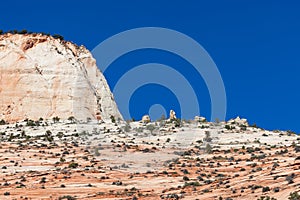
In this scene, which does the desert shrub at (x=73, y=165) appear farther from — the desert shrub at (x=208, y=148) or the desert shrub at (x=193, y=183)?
the desert shrub at (x=208, y=148)

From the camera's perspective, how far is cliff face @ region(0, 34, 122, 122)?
65125 mm

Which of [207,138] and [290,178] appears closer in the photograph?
[290,178]

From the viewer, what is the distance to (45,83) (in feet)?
220

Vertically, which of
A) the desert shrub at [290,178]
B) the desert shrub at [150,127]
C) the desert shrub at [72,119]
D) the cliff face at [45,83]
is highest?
the cliff face at [45,83]

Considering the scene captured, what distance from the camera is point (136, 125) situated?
5528 cm

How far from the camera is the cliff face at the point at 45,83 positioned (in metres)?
65.1

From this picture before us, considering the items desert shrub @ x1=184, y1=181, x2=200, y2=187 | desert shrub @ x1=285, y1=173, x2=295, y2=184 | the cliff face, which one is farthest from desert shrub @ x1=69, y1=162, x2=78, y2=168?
the cliff face

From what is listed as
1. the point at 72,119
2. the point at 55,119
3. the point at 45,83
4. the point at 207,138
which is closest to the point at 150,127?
the point at 207,138

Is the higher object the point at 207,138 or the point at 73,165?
the point at 207,138

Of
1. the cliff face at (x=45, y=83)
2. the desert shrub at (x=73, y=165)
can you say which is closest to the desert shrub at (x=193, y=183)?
the desert shrub at (x=73, y=165)

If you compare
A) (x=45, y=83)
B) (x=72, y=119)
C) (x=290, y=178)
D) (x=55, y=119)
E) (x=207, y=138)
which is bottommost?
(x=290, y=178)

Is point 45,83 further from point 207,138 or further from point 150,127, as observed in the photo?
point 207,138

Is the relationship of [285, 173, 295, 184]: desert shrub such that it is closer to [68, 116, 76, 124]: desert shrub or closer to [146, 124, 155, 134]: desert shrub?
[146, 124, 155, 134]: desert shrub

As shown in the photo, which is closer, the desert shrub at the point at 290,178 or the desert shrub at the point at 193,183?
the desert shrub at the point at 290,178
